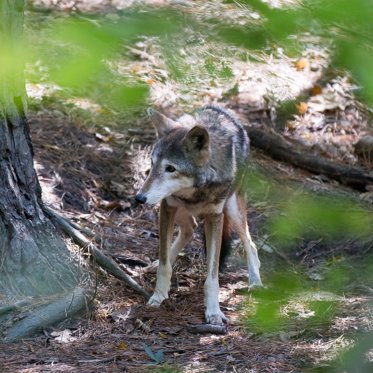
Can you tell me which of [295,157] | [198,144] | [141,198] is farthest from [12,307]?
[295,157]

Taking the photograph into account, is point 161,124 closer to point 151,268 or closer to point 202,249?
point 151,268

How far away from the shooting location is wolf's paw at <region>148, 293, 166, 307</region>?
6.48 meters

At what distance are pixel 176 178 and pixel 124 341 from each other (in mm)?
1319

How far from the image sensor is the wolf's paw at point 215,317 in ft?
20.4

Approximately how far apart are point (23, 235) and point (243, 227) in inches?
90.6

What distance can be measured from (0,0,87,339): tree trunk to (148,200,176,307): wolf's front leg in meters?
0.69

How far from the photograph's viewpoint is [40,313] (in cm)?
576

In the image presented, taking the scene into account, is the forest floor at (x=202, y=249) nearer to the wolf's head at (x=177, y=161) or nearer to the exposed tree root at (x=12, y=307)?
the exposed tree root at (x=12, y=307)

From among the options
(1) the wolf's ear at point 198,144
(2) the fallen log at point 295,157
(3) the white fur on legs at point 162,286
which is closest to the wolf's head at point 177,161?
(1) the wolf's ear at point 198,144

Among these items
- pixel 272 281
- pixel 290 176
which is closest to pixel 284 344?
pixel 272 281

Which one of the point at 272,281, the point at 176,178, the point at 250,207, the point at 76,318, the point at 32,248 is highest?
the point at 272,281

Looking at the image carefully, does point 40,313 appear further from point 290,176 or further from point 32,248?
point 290,176

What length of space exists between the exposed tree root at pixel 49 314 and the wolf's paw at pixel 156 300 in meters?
0.63

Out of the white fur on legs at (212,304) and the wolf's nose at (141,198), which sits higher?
the wolf's nose at (141,198)
